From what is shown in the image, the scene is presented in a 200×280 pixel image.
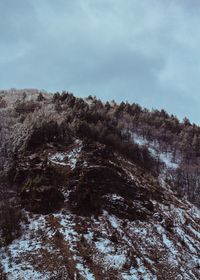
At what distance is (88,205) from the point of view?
22.2 meters

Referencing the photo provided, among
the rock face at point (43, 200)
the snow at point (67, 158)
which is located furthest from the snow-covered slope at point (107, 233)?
the rock face at point (43, 200)

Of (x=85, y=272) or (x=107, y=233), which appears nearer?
(x=85, y=272)

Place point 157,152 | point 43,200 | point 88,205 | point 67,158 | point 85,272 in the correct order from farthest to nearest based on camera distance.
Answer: point 157,152 < point 67,158 < point 88,205 < point 43,200 < point 85,272

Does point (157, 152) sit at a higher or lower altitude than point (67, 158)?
higher

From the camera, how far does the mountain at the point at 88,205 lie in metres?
17.8

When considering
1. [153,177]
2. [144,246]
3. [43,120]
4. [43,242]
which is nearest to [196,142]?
[153,177]

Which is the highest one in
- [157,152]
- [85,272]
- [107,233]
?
[157,152]

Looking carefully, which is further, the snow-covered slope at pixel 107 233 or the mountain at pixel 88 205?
the mountain at pixel 88 205

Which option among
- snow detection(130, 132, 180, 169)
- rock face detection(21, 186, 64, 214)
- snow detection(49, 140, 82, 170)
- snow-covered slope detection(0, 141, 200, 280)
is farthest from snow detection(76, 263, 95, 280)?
Answer: snow detection(130, 132, 180, 169)

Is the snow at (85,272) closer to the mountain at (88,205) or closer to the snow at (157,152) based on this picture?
the mountain at (88,205)

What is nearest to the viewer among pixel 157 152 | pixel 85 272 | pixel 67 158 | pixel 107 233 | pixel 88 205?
pixel 85 272

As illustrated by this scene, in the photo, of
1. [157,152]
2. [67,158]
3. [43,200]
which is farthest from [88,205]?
[157,152]

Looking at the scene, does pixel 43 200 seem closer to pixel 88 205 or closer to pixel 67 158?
pixel 88 205

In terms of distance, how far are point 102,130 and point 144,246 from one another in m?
14.1
